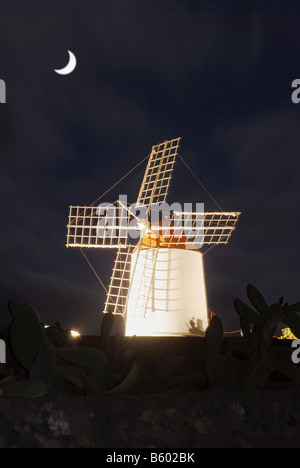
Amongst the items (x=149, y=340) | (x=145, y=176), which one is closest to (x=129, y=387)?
(x=149, y=340)

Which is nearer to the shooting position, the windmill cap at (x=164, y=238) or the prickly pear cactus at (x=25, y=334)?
the prickly pear cactus at (x=25, y=334)

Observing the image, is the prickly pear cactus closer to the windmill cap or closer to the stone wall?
the stone wall

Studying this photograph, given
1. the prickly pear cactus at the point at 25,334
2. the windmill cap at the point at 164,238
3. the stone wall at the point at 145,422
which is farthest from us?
the windmill cap at the point at 164,238

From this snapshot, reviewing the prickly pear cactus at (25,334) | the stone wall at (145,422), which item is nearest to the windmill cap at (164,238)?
the prickly pear cactus at (25,334)

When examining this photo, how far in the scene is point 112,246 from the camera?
18.4 meters

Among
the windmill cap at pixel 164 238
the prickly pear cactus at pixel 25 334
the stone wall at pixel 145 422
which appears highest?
the windmill cap at pixel 164 238

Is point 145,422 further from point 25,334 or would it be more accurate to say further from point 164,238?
point 164,238

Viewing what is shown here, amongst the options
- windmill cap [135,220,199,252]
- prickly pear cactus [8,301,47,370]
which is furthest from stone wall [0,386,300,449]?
windmill cap [135,220,199,252]

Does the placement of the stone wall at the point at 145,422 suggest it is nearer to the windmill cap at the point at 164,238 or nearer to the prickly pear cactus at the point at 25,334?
the prickly pear cactus at the point at 25,334

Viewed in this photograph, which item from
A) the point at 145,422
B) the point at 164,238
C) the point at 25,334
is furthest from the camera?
the point at 164,238

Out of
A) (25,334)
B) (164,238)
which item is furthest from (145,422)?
(164,238)

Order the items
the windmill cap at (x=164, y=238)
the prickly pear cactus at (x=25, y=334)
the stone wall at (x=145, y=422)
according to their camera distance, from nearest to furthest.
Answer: the stone wall at (x=145, y=422) → the prickly pear cactus at (x=25, y=334) → the windmill cap at (x=164, y=238)

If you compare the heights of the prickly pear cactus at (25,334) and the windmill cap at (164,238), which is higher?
the windmill cap at (164,238)

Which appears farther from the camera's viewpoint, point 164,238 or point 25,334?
point 164,238
